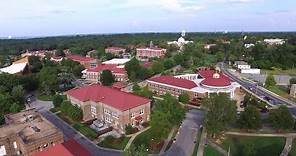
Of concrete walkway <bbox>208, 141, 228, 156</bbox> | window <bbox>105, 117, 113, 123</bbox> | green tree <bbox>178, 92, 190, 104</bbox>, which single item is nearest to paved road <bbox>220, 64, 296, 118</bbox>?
green tree <bbox>178, 92, 190, 104</bbox>

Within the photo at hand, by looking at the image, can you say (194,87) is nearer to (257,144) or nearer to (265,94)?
(265,94)

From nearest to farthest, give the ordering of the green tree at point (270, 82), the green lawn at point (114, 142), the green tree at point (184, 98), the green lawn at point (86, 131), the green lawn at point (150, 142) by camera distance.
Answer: the green lawn at point (150, 142)
the green lawn at point (114, 142)
the green lawn at point (86, 131)
the green tree at point (184, 98)
the green tree at point (270, 82)

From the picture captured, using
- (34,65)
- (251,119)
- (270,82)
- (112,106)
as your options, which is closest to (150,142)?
(112,106)

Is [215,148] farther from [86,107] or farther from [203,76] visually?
[203,76]

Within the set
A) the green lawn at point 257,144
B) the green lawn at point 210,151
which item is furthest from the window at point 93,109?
the green lawn at point 257,144

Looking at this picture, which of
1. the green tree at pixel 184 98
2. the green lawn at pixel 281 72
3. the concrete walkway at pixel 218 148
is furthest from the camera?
the green lawn at pixel 281 72

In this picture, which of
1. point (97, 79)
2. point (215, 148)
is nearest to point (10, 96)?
point (97, 79)

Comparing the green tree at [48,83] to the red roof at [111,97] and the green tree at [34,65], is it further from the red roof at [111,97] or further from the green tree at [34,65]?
the green tree at [34,65]
